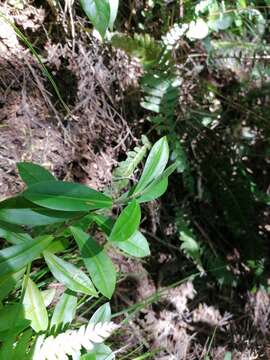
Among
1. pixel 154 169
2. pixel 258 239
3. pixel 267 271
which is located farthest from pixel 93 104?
pixel 267 271

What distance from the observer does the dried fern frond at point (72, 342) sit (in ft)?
3.14

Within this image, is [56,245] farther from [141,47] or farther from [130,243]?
[141,47]

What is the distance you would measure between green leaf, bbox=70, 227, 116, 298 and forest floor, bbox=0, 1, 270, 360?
1.23ft

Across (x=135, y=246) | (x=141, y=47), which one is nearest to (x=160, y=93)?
(x=141, y=47)

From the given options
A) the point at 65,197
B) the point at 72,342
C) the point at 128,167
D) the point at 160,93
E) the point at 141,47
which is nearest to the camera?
the point at 72,342

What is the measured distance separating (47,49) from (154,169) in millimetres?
856

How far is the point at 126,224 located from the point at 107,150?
2.99 feet

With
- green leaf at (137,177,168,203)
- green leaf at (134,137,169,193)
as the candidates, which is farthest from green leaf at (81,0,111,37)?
green leaf at (137,177,168,203)

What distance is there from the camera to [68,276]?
120 centimetres

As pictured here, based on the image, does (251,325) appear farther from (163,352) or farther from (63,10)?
(63,10)

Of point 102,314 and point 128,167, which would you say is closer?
point 102,314

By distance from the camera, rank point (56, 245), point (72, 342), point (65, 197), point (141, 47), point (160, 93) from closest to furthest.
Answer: point (72, 342) → point (65, 197) → point (56, 245) → point (141, 47) → point (160, 93)

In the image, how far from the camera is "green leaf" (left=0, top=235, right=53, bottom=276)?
109 centimetres

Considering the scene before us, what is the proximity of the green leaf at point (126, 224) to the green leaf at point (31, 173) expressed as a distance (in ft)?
0.84
